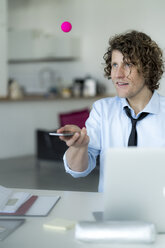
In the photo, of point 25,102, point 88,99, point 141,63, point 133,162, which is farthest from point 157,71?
point 88,99

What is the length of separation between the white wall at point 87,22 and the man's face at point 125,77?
441 cm

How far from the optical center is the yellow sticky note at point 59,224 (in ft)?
5.23

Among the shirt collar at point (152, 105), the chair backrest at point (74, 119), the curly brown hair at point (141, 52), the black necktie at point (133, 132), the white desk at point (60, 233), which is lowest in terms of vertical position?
the white desk at point (60, 233)

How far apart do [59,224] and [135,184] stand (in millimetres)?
378

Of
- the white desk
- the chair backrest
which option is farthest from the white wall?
the white desk

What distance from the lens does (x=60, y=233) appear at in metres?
1.57

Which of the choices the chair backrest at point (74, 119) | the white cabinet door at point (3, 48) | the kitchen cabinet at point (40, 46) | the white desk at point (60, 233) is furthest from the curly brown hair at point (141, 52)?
the kitchen cabinet at point (40, 46)

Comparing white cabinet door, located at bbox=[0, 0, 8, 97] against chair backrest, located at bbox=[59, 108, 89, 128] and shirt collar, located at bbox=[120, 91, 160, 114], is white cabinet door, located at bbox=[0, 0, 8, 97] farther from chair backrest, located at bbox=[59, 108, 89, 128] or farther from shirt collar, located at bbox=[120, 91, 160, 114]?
shirt collar, located at bbox=[120, 91, 160, 114]

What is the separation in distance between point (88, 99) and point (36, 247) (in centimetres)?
619

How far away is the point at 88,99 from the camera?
7.56 metres

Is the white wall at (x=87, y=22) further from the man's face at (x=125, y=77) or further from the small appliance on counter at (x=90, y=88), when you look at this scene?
the man's face at (x=125, y=77)

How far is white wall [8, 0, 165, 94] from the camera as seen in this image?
6.82 metres

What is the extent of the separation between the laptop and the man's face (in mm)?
836

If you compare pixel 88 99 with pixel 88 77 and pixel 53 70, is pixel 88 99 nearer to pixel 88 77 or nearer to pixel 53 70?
pixel 88 77
